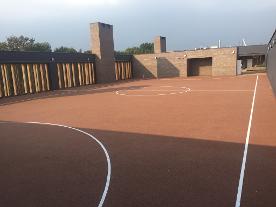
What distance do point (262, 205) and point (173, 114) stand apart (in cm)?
1020

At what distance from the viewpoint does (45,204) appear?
6.68 meters

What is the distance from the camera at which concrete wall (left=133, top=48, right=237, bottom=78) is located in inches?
1872

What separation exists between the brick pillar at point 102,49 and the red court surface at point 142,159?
88.9ft

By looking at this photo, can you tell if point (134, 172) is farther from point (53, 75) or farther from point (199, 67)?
point (199, 67)

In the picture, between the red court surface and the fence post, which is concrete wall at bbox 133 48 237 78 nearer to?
the fence post

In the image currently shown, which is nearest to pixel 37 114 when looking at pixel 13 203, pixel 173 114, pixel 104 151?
pixel 173 114

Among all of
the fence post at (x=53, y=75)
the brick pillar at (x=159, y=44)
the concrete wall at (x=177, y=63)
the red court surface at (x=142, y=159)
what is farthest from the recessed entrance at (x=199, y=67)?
the red court surface at (x=142, y=159)

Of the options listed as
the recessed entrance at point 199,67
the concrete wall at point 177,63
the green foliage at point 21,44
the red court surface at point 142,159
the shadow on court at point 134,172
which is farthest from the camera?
the green foliage at point 21,44

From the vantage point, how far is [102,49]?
4350cm

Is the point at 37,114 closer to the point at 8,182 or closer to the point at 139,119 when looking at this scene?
the point at 139,119

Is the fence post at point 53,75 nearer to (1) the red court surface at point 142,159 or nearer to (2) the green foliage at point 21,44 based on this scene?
(1) the red court surface at point 142,159

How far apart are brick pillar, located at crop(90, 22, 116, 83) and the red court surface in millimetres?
27087

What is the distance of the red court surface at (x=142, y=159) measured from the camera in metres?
6.91

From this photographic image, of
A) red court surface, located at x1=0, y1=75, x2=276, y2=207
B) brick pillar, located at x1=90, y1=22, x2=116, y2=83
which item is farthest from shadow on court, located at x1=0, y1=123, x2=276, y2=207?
brick pillar, located at x1=90, y1=22, x2=116, y2=83
